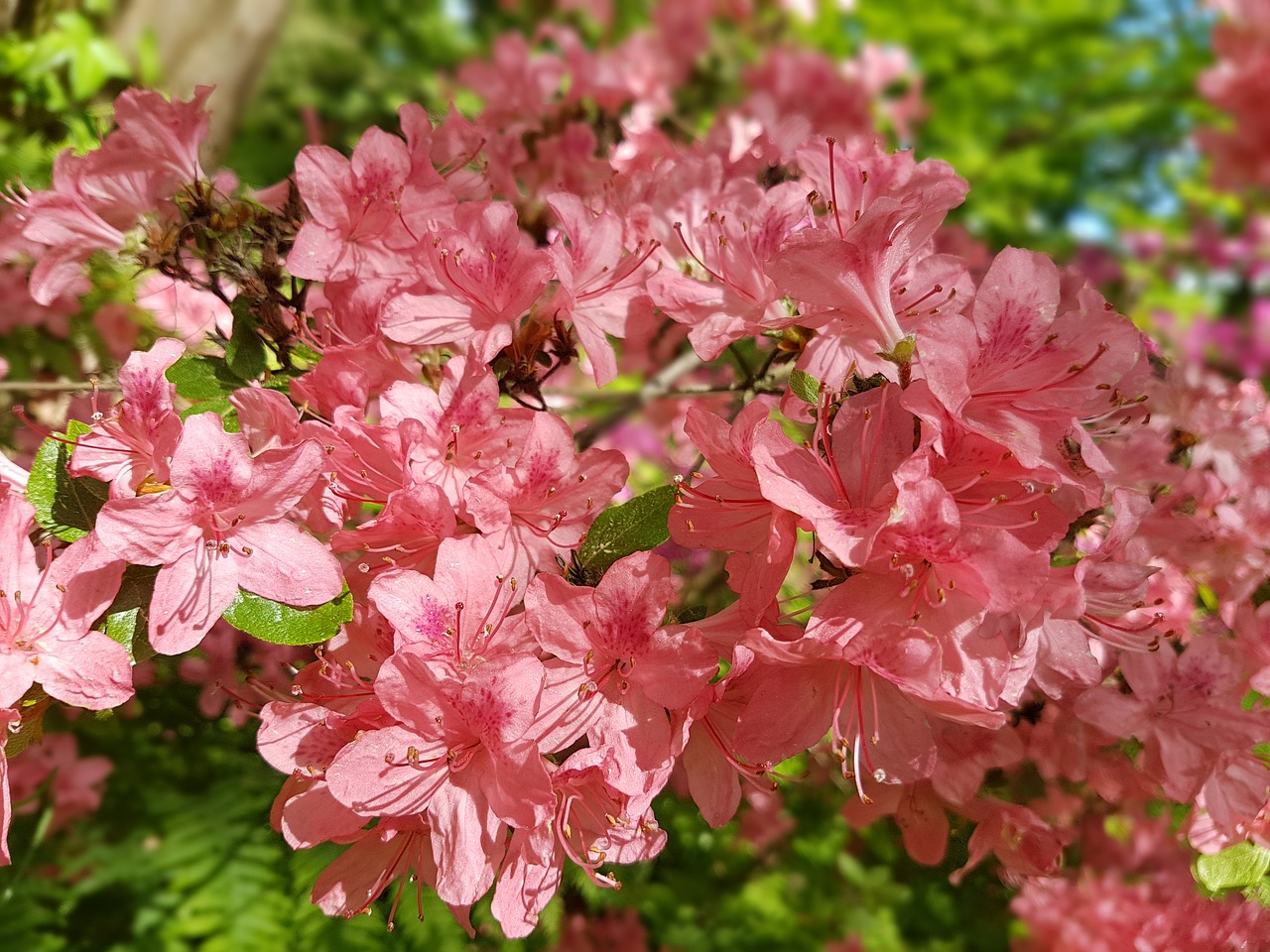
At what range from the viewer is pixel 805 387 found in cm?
74

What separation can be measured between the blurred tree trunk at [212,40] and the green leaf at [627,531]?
197 cm

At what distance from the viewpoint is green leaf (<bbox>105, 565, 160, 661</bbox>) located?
0.72m

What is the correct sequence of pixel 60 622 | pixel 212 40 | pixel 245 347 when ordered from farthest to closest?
pixel 212 40, pixel 245 347, pixel 60 622

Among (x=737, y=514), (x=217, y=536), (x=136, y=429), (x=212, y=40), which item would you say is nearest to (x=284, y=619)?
(x=217, y=536)

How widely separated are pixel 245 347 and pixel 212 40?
2164mm

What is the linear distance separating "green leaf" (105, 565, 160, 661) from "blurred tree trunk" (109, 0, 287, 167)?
1.86 metres

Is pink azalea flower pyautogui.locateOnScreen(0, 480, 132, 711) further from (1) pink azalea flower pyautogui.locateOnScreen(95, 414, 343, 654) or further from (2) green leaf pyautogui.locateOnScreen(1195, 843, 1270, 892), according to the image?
(2) green leaf pyautogui.locateOnScreen(1195, 843, 1270, 892)

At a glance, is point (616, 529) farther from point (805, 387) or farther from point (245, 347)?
point (245, 347)

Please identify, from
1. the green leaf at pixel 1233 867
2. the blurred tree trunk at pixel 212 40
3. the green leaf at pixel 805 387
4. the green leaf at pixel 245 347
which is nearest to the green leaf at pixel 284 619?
the green leaf at pixel 245 347

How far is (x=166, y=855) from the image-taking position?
49.3 inches

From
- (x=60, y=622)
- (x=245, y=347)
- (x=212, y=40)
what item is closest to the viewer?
(x=60, y=622)

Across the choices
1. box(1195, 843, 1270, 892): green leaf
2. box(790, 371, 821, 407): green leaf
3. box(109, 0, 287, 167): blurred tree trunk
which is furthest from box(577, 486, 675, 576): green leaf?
box(109, 0, 287, 167): blurred tree trunk

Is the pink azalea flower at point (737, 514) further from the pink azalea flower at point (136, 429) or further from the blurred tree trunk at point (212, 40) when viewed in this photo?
the blurred tree trunk at point (212, 40)

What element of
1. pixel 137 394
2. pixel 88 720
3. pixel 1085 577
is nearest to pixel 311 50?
pixel 88 720
